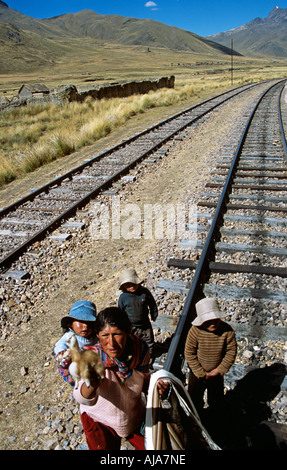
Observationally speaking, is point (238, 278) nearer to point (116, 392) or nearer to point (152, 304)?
point (152, 304)

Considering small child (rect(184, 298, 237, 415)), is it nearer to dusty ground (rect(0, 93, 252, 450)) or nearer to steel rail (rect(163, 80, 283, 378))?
steel rail (rect(163, 80, 283, 378))

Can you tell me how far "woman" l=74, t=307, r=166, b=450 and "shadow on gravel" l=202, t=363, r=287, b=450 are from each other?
0.85m

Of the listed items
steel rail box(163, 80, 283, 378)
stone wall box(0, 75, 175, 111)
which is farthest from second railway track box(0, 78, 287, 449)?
stone wall box(0, 75, 175, 111)

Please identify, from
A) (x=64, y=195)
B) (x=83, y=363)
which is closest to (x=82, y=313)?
(x=83, y=363)

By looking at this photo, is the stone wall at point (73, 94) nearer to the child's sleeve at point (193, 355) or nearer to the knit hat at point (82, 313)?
the knit hat at point (82, 313)

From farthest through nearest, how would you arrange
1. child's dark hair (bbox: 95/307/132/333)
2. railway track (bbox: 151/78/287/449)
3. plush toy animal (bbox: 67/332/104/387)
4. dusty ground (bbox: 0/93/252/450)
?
dusty ground (bbox: 0/93/252/450) → railway track (bbox: 151/78/287/449) → child's dark hair (bbox: 95/307/132/333) → plush toy animal (bbox: 67/332/104/387)

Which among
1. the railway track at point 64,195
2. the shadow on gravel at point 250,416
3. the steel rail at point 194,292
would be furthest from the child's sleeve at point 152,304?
the railway track at point 64,195

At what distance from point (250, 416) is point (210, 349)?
2.18ft

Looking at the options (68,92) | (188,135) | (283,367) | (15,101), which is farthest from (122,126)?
(283,367)

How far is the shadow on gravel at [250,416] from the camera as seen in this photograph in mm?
2689

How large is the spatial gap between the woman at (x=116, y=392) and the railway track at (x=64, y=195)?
3.88 meters

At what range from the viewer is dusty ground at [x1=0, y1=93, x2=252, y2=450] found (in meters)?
3.43

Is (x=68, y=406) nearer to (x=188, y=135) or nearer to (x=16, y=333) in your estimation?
(x=16, y=333)

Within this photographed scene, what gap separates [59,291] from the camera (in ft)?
17.2
